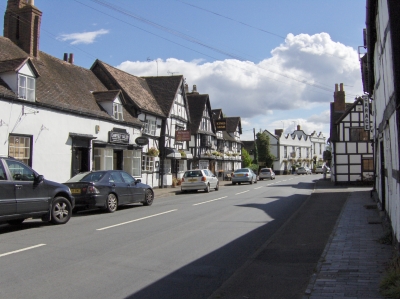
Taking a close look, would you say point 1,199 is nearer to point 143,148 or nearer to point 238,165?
point 143,148

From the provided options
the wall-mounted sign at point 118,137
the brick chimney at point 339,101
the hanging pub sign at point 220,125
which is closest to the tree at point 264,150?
the hanging pub sign at point 220,125

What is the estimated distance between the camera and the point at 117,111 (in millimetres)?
25938

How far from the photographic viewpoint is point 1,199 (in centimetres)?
1018

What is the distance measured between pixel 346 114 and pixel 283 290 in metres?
31.5

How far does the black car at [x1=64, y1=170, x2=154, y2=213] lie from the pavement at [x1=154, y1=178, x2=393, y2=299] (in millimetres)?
6792

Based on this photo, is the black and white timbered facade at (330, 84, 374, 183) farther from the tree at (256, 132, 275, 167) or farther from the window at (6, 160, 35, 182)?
the tree at (256, 132, 275, 167)

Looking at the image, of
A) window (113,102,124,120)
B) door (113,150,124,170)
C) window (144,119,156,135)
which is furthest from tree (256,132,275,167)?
window (113,102,124,120)

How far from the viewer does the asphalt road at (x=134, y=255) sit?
19.1 ft

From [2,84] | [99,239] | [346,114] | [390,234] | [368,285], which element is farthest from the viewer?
[346,114]

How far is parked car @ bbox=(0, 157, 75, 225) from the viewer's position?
10.4 metres

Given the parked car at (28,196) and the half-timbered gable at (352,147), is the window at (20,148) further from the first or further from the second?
the half-timbered gable at (352,147)

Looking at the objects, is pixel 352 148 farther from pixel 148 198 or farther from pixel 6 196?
pixel 6 196

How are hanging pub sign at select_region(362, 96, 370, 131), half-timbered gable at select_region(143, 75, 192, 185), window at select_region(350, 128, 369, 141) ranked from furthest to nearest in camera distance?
window at select_region(350, 128, 369, 141) < half-timbered gable at select_region(143, 75, 192, 185) < hanging pub sign at select_region(362, 96, 370, 131)

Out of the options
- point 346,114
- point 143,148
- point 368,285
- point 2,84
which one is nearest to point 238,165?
point 346,114
